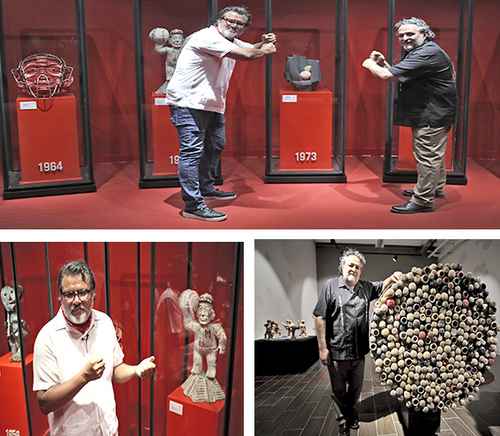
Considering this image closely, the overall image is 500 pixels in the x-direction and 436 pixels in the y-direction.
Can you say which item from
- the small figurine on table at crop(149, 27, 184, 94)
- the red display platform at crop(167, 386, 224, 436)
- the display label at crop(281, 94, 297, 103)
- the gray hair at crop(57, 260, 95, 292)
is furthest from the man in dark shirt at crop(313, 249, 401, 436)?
the small figurine on table at crop(149, 27, 184, 94)

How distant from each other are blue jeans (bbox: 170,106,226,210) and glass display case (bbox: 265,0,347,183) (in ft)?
0.77

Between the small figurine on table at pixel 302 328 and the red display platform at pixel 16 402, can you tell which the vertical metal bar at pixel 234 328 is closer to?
the small figurine on table at pixel 302 328

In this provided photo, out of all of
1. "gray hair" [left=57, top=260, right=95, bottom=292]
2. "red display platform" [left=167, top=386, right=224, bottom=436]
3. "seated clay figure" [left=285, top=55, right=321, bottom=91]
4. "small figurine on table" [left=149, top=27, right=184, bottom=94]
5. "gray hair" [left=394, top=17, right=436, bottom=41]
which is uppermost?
"gray hair" [left=394, top=17, right=436, bottom=41]

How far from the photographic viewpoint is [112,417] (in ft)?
10.8

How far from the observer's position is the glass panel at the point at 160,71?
334 cm

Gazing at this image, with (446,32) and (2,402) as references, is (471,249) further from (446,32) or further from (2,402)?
(2,402)

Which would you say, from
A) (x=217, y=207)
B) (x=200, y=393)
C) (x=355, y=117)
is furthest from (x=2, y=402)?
(x=355, y=117)

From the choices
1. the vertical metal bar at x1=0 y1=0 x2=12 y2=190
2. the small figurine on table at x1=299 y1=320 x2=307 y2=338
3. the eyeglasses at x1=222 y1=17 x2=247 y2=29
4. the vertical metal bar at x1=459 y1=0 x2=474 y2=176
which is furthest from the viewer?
the vertical metal bar at x1=0 y1=0 x2=12 y2=190

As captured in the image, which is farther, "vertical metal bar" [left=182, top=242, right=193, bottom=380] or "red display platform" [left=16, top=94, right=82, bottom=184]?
"red display platform" [left=16, top=94, right=82, bottom=184]

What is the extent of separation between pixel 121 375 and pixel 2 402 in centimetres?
41

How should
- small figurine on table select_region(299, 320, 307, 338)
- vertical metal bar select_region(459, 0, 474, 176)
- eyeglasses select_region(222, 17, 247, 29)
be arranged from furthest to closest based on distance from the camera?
vertical metal bar select_region(459, 0, 474, 176), small figurine on table select_region(299, 320, 307, 338), eyeglasses select_region(222, 17, 247, 29)

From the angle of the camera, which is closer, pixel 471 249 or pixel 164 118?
pixel 471 249

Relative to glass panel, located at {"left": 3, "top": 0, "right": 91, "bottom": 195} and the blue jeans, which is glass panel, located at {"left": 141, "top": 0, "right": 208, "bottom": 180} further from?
glass panel, located at {"left": 3, "top": 0, "right": 91, "bottom": 195}

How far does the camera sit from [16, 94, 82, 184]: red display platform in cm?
355
